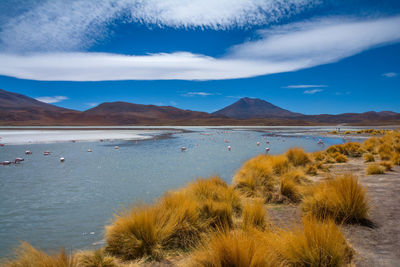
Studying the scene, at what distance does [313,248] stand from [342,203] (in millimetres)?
1635

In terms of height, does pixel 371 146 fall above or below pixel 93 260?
above

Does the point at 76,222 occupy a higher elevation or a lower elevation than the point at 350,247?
lower

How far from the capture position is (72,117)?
12144 cm

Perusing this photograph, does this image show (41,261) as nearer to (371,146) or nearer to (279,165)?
(279,165)

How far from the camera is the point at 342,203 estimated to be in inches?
145

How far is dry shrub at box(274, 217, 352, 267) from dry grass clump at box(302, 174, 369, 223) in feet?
3.45

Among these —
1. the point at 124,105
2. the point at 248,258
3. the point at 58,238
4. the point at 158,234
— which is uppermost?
the point at 124,105

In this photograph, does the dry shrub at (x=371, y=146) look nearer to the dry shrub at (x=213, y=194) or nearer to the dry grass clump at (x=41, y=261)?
the dry shrub at (x=213, y=194)

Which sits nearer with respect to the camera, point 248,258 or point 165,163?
point 248,258

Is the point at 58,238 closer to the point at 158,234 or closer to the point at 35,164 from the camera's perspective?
the point at 158,234

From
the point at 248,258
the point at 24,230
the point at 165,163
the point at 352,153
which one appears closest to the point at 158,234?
the point at 248,258

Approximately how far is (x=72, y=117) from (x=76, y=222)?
130972 millimetres

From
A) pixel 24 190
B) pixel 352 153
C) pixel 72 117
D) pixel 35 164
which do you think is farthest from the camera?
pixel 72 117

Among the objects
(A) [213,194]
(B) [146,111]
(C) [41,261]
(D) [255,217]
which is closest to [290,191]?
(A) [213,194]
